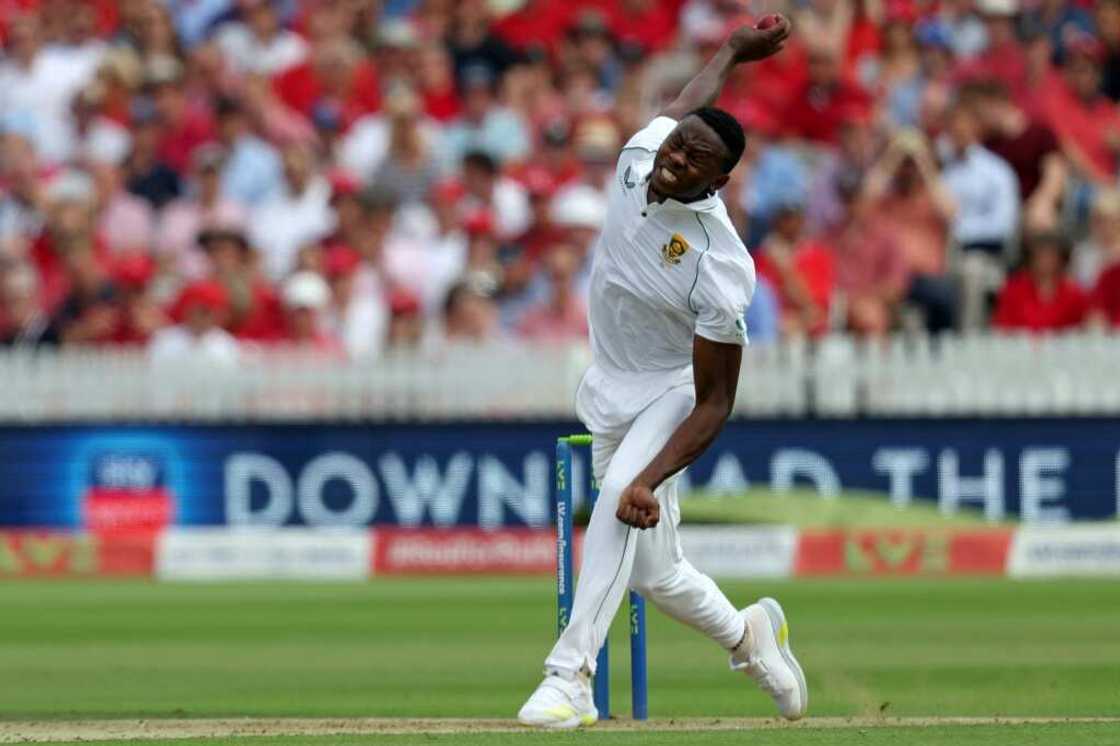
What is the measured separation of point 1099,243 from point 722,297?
7690 millimetres

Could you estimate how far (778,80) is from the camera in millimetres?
14352

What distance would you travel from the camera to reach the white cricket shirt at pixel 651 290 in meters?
5.75

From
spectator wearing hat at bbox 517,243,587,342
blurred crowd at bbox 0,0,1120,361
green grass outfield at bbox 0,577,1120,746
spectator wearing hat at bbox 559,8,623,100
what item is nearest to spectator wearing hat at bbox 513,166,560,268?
blurred crowd at bbox 0,0,1120,361

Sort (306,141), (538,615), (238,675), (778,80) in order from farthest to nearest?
1. (306,141)
2. (778,80)
3. (538,615)
4. (238,675)

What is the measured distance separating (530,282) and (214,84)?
360cm

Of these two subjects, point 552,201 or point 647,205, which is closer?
point 647,205

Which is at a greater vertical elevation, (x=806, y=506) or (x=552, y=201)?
(x=552, y=201)

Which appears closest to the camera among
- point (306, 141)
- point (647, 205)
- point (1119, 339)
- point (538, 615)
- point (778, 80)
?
point (647, 205)

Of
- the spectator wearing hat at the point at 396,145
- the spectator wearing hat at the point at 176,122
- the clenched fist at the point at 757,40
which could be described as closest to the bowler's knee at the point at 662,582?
the clenched fist at the point at 757,40

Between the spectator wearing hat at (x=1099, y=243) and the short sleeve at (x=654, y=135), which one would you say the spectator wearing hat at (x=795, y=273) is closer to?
the spectator wearing hat at (x=1099, y=243)

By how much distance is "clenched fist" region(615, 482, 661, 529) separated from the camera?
5785mm

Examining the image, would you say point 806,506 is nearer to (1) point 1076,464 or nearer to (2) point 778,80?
(1) point 1076,464

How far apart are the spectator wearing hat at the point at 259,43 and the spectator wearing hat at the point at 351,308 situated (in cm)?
270

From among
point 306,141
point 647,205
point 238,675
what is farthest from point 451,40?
point 647,205
